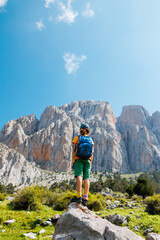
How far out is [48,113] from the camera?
135m

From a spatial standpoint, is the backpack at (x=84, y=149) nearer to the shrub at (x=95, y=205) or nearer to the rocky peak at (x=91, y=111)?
the shrub at (x=95, y=205)

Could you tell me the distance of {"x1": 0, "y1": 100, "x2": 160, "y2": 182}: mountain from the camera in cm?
10319

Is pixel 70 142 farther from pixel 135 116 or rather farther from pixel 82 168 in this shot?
pixel 82 168

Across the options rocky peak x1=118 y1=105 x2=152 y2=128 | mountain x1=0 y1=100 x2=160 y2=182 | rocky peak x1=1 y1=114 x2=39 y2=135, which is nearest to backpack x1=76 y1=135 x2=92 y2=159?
mountain x1=0 y1=100 x2=160 y2=182

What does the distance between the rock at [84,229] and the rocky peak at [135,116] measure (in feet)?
516

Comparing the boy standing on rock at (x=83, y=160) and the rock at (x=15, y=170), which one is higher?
the rock at (x=15, y=170)

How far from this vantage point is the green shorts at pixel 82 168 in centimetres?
436

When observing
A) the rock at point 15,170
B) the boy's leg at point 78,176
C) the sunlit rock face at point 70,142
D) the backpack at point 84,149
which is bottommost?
the boy's leg at point 78,176

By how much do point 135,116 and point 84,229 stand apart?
165085mm

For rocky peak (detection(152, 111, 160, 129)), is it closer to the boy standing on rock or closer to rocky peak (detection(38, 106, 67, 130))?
rocky peak (detection(38, 106, 67, 130))

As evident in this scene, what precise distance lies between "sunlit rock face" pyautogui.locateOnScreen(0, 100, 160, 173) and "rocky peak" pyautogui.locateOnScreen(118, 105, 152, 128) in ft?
24.2

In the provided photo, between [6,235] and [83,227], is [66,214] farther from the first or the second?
[6,235]

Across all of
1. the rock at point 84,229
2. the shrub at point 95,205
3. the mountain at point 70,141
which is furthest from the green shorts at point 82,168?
the mountain at point 70,141

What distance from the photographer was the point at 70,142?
4488 inches
